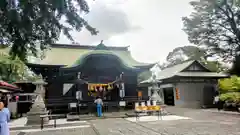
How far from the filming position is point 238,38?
21375 millimetres

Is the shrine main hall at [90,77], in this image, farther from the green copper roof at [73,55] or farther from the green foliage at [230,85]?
the green foliage at [230,85]

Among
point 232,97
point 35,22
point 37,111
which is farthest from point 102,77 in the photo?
point 35,22

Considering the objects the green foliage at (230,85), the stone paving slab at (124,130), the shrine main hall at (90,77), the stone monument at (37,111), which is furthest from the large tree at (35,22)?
the green foliage at (230,85)

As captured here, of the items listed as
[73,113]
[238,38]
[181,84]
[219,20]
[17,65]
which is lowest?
[73,113]

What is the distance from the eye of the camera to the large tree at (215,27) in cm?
2097

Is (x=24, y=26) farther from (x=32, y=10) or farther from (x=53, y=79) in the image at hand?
(x=53, y=79)

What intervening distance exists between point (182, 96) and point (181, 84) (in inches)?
50.6

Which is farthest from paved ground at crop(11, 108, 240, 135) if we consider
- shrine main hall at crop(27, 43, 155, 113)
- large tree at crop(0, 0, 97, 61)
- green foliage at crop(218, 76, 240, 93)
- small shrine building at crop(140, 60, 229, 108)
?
small shrine building at crop(140, 60, 229, 108)

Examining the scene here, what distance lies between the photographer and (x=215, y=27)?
21.8 m

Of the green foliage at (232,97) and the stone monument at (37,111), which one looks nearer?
the stone monument at (37,111)

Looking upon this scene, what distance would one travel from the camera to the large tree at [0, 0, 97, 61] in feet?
10.7

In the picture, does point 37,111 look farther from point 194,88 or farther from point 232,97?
point 194,88

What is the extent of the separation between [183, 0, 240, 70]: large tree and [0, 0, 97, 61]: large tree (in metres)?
20.0

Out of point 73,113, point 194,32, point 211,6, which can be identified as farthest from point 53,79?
point 211,6
